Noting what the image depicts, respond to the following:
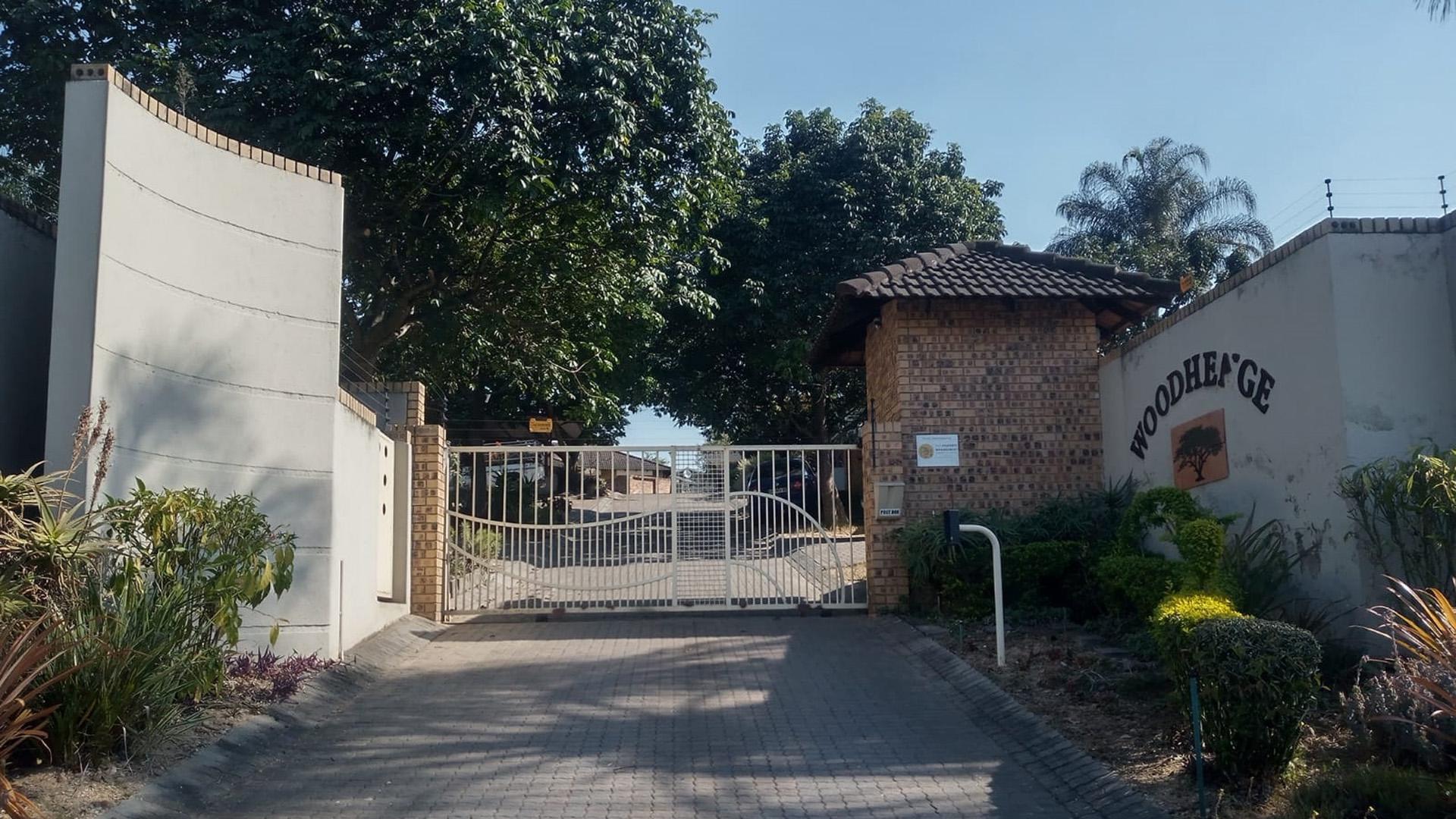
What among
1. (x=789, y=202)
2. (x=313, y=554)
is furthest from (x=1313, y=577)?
(x=789, y=202)

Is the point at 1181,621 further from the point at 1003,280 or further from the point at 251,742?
the point at 1003,280

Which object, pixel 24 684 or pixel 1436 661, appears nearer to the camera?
pixel 24 684

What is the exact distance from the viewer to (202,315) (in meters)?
9.70

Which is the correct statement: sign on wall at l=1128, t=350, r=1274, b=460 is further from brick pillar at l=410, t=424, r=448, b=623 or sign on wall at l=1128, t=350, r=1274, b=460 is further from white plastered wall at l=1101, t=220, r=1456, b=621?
brick pillar at l=410, t=424, r=448, b=623

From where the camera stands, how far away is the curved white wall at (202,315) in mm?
8641

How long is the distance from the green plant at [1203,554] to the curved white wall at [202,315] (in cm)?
734

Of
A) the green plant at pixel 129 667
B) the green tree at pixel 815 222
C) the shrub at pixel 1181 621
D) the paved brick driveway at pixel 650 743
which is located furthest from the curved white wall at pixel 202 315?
the green tree at pixel 815 222

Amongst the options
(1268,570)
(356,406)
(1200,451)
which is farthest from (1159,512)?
(356,406)

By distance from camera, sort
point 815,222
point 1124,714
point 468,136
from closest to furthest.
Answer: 1. point 1124,714
2. point 468,136
3. point 815,222

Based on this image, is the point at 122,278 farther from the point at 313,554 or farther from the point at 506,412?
the point at 506,412

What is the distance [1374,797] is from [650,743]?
4567mm

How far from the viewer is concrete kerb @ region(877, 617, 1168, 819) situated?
6.74 meters

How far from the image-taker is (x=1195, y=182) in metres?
29.4

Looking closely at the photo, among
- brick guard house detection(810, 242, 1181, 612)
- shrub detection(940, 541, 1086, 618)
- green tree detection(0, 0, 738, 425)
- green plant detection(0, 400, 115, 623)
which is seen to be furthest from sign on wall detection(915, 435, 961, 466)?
green plant detection(0, 400, 115, 623)
